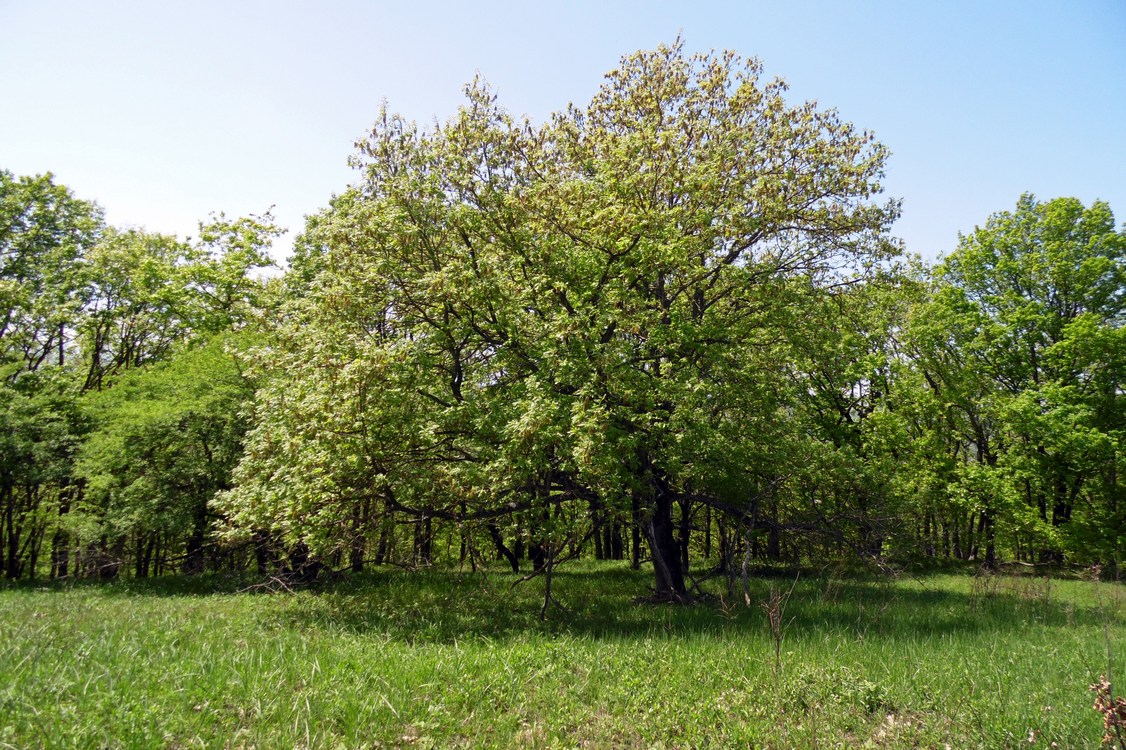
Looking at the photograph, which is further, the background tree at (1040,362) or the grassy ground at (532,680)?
the background tree at (1040,362)

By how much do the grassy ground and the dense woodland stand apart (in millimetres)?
1811

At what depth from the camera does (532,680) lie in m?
6.61

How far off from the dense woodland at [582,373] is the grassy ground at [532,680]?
1.81 m

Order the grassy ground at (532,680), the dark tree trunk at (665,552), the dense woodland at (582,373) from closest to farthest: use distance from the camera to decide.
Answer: the grassy ground at (532,680)
the dense woodland at (582,373)
the dark tree trunk at (665,552)

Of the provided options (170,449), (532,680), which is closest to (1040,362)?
(532,680)

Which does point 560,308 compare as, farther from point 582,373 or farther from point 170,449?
point 170,449

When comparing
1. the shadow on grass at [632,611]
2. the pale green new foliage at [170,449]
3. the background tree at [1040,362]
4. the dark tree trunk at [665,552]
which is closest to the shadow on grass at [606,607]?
the shadow on grass at [632,611]

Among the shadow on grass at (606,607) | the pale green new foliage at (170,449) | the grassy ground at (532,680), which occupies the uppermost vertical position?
the pale green new foliage at (170,449)

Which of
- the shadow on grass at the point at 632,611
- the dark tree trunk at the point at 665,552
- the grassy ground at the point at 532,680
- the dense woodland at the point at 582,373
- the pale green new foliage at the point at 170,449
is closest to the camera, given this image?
the grassy ground at the point at 532,680

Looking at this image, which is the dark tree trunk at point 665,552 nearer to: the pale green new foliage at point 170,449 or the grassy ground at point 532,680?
the grassy ground at point 532,680

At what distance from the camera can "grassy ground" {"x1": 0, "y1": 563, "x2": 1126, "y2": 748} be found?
192 inches

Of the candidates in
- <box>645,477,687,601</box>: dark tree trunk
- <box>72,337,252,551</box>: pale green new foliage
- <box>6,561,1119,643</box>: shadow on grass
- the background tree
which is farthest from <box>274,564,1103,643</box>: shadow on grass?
the background tree

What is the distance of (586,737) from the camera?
539cm

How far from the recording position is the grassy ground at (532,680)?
16.0 ft
